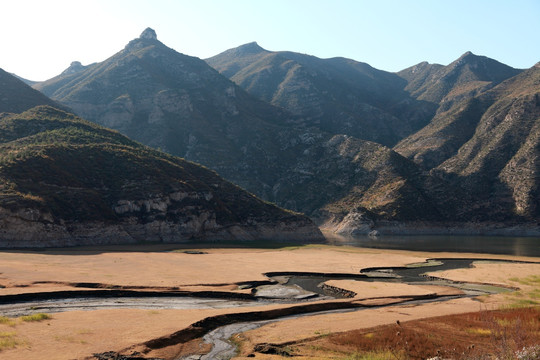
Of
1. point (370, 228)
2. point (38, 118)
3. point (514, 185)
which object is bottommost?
point (370, 228)

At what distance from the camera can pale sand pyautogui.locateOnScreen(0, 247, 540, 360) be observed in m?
26.2

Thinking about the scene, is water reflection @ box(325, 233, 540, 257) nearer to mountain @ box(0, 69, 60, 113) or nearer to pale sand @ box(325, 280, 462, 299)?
pale sand @ box(325, 280, 462, 299)

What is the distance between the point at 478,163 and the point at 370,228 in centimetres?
7024

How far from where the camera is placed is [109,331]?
2794cm

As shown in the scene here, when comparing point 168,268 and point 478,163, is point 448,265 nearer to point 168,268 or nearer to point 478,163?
point 168,268

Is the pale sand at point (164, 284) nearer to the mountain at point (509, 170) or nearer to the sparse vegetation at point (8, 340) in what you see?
the sparse vegetation at point (8, 340)

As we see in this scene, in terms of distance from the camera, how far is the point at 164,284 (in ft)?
151

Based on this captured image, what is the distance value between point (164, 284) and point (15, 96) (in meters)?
144

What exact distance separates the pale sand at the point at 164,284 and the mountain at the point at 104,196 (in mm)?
15317

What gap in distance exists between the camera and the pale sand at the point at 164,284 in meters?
26.2

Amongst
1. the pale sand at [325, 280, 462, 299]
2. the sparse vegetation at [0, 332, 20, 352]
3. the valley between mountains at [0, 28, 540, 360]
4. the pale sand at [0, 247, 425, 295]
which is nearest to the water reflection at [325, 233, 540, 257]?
the valley between mountains at [0, 28, 540, 360]

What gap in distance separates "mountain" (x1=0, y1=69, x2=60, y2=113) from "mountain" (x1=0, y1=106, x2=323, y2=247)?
55.2 ft

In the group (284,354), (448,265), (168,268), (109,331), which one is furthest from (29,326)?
(448,265)

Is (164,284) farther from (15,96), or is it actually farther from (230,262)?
(15,96)
